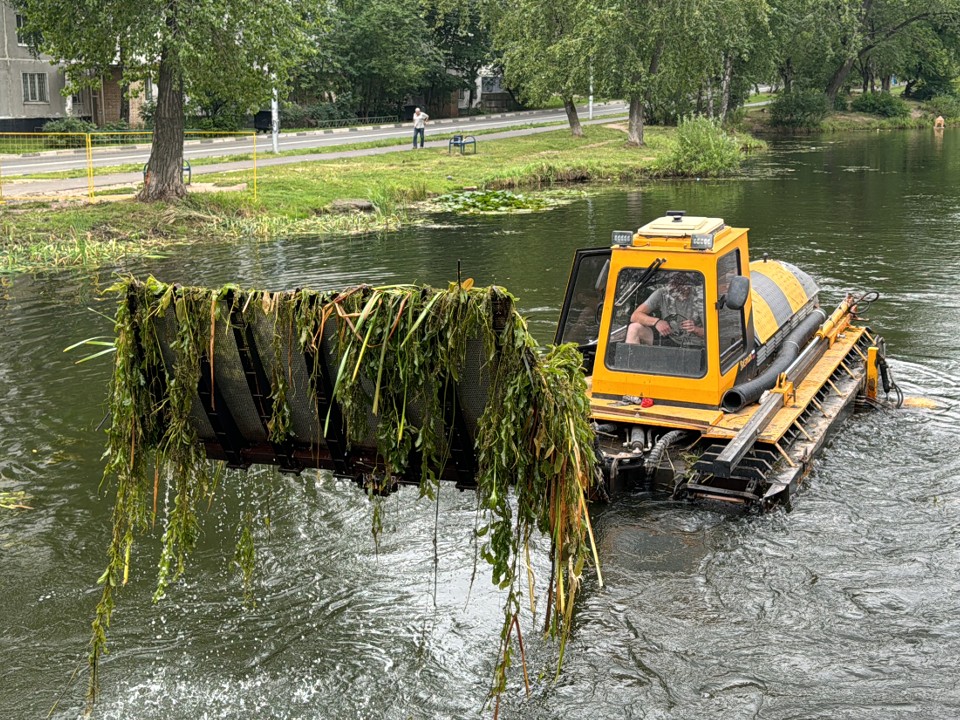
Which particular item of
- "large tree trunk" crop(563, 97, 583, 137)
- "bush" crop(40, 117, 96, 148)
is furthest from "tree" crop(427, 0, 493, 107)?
"bush" crop(40, 117, 96, 148)

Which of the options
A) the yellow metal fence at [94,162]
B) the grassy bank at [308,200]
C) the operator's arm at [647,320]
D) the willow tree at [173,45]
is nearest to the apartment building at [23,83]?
the yellow metal fence at [94,162]

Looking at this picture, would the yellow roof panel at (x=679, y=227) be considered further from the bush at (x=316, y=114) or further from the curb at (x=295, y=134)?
the bush at (x=316, y=114)

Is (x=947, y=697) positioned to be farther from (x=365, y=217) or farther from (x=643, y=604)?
(x=365, y=217)

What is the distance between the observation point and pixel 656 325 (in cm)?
1060

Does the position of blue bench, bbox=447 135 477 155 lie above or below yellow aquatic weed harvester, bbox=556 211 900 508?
above

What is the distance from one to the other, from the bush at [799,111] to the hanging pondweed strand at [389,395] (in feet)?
189

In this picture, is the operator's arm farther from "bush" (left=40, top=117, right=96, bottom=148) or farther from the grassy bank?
"bush" (left=40, top=117, right=96, bottom=148)

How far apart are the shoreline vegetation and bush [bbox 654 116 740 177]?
0.11ft

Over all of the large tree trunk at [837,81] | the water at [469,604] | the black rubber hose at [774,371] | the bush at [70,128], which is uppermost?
the large tree trunk at [837,81]

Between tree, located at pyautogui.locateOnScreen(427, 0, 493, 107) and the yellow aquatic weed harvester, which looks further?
tree, located at pyautogui.locateOnScreen(427, 0, 493, 107)

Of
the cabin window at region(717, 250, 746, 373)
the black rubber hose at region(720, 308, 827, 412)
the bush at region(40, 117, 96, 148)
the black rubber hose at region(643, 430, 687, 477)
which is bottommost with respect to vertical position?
the black rubber hose at region(643, 430, 687, 477)

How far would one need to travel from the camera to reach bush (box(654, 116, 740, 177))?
37.1m

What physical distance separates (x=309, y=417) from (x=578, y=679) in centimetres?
258

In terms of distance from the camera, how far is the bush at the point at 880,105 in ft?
215
